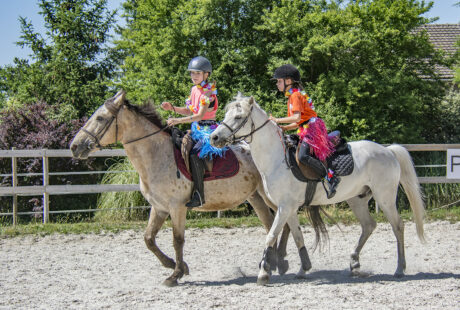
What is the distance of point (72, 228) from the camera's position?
9.86 metres

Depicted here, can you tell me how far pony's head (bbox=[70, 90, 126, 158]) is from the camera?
573 cm

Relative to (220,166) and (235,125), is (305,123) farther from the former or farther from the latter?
(220,166)

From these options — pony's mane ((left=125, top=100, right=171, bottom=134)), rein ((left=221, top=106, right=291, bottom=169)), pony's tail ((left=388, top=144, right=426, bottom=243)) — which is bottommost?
pony's tail ((left=388, top=144, right=426, bottom=243))

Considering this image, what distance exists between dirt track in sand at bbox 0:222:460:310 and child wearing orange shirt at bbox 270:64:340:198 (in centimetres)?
138

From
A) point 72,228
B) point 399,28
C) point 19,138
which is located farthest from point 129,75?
point 399,28

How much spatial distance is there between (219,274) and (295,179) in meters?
1.66

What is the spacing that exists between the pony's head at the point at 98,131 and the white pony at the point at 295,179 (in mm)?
1322

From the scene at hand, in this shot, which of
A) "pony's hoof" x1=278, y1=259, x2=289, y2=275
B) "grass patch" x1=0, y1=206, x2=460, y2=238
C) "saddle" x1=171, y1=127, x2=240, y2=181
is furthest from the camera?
"grass patch" x1=0, y1=206, x2=460, y2=238

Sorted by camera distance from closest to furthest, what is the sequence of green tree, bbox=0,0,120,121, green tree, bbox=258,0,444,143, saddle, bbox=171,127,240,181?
saddle, bbox=171,127,240,181
green tree, bbox=258,0,444,143
green tree, bbox=0,0,120,121

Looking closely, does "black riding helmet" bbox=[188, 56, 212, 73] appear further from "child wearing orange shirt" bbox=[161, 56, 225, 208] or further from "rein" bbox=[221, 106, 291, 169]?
"rein" bbox=[221, 106, 291, 169]

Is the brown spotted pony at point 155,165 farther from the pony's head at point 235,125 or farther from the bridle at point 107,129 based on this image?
the pony's head at point 235,125

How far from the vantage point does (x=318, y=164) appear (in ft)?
19.4

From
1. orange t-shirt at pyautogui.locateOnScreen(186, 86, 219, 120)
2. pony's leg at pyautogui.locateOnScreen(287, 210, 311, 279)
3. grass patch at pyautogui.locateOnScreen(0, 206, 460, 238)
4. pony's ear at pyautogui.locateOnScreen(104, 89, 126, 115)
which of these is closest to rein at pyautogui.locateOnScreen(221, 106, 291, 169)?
pony's leg at pyautogui.locateOnScreen(287, 210, 311, 279)

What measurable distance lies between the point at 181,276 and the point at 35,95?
1385cm
